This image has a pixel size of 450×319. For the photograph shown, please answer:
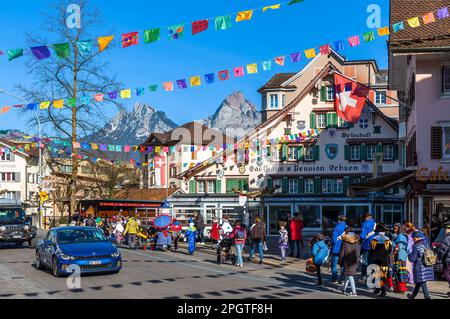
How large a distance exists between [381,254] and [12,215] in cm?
2004

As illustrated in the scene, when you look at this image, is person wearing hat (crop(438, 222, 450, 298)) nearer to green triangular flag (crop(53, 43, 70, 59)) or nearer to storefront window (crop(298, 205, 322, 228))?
green triangular flag (crop(53, 43, 70, 59))

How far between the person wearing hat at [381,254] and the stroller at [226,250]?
325 inches

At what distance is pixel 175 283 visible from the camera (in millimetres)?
17766

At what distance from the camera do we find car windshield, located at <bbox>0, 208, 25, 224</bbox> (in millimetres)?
31016

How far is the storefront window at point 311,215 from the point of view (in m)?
49.7

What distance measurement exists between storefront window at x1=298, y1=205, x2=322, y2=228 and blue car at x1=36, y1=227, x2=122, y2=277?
30.7 metres

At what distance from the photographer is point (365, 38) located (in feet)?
69.9

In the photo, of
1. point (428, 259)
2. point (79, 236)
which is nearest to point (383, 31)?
point (428, 259)

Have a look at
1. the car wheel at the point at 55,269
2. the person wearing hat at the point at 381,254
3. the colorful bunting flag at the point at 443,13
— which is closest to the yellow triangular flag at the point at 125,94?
the car wheel at the point at 55,269

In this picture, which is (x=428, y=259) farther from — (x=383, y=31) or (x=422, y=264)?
(x=383, y=31)

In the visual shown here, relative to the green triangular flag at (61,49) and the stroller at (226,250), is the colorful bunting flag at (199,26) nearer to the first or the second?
the green triangular flag at (61,49)
